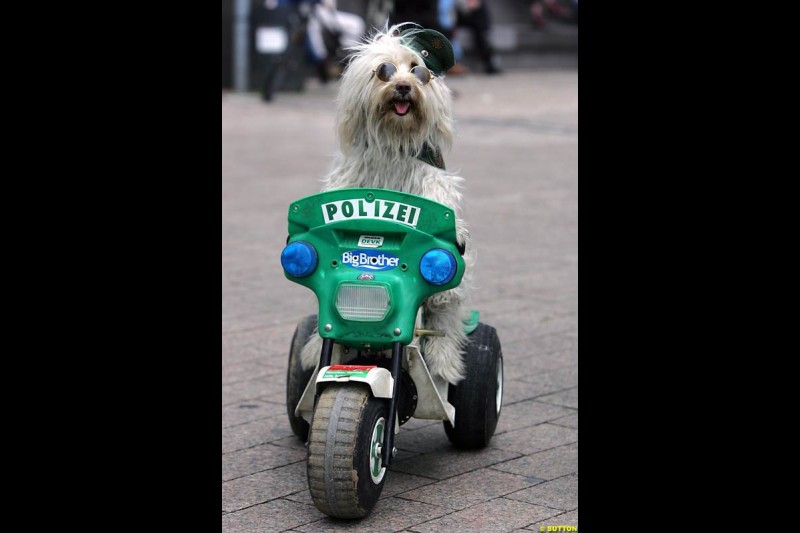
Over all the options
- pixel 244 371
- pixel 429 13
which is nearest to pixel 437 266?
pixel 244 371

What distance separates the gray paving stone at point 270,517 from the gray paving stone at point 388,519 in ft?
0.19

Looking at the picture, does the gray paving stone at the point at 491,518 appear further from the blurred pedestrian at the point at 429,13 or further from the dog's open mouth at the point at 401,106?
the blurred pedestrian at the point at 429,13

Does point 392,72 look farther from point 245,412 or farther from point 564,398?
point 564,398

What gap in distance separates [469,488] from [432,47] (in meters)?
1.57

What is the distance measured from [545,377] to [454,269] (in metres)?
1.82

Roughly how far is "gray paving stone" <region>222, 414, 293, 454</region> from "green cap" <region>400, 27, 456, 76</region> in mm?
1579

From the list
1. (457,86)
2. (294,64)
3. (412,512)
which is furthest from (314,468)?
(457,86)

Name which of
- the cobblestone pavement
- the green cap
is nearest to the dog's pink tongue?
the green cap

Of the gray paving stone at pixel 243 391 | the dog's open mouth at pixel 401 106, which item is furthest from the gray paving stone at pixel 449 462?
the dog's open mouth at pixel 401 106

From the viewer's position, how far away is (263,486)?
438 cm

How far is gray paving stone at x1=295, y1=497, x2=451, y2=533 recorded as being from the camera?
157 inches

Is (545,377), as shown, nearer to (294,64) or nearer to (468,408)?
(468,408)

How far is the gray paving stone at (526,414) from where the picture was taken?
16.6 feet
